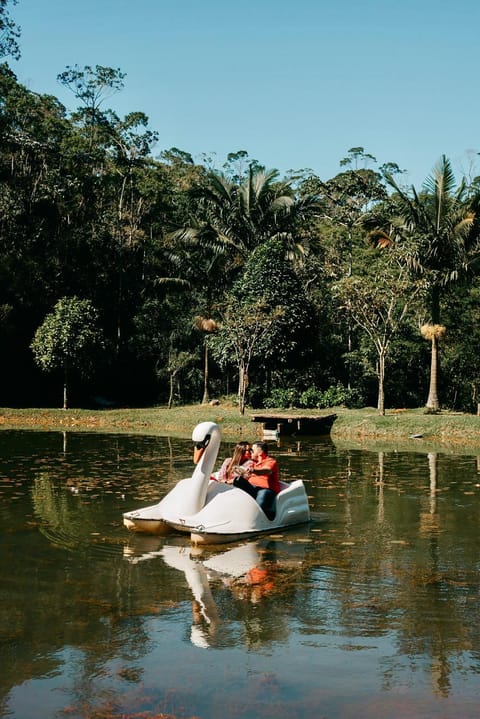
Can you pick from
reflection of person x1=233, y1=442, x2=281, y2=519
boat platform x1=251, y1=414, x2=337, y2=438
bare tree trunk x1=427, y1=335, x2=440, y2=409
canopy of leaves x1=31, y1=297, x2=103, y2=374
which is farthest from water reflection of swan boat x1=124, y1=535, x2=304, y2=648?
canopy of leaves x1=31, y1=297, x2=103, y2=374

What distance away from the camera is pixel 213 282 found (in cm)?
4041

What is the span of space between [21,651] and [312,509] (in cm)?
784

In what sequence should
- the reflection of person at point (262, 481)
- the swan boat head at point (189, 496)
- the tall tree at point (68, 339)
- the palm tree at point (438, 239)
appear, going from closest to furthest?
1. the swan boat head at point (189, 496)
2. the reflection of person at point (262, 481)
3. the palm tree at point (438, 239)
4. the tall tree at point (68, 339)

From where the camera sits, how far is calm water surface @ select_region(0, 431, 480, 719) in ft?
19.5

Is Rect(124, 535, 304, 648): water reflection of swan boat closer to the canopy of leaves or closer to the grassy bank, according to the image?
the grassy bank

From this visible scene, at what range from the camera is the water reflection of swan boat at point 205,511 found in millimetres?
10930

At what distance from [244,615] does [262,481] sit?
4.17 meters

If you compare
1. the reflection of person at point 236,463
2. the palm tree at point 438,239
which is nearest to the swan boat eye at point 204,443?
the reflection of person at point 236,463

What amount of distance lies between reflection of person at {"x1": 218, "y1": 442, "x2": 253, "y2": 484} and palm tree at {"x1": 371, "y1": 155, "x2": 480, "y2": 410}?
20.8 metres

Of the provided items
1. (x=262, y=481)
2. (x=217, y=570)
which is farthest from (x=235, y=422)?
(x=217, y=570)

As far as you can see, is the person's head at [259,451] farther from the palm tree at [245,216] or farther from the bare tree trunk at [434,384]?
the palm tree at [245,216]

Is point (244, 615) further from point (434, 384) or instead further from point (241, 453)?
point (434, 384)

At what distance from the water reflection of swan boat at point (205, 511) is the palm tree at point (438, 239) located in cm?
2180

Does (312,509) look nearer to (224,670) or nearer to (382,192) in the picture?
(224,670)
